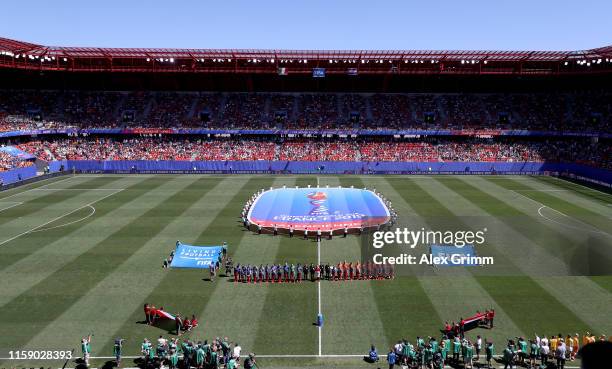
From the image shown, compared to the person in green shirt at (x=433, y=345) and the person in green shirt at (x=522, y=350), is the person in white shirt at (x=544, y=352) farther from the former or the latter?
the person in green shirt at (x=433, y=345)

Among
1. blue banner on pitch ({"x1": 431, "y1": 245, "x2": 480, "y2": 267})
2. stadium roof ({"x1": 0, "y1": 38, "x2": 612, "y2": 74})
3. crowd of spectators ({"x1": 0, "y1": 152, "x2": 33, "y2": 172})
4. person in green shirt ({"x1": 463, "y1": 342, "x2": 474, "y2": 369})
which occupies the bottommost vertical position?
person in green shirt ({"x1": 463, "y1": 342, "x2": 474, "y2": 369})

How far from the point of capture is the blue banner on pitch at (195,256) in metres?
34.2

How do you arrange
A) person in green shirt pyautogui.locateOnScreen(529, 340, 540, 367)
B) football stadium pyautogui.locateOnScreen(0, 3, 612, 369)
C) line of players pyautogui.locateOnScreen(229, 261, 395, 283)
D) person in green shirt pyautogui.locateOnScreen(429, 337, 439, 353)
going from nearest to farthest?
1. person in green shirt pyautogui.locateOnScreen(429, 337, 439, 353)
2. person in green shirt pyautogui.locateOnScreen(529, 340, 540, 367)
3. football stadium pyautogui.locateOnScreen(0, 3, 612, 369)
4. line of players pyautogui.locateOnScreen(229, 261, 395, 283)

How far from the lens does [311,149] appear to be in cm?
8388

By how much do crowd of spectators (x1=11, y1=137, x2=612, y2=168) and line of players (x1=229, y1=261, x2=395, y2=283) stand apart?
48.9 meters

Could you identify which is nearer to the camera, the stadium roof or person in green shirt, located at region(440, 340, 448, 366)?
person in green shirt, located at region(440, 340, 448, 366)

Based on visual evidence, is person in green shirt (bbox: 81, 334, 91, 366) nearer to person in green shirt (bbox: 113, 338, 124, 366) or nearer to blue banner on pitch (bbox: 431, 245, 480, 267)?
person in green shirt (bbox: 113, 338, 124, 366)

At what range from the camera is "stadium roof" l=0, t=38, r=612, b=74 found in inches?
3063

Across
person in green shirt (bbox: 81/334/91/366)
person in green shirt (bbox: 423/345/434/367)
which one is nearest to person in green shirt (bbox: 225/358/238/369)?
person in green shirt (bbox: 81/334/91/366)

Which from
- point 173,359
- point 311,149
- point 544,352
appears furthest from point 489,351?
point 311,149

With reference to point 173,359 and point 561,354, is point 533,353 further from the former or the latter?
point 173,359

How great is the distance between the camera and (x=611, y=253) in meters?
35.7

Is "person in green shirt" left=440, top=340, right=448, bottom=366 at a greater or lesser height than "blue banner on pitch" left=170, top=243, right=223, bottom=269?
lesser

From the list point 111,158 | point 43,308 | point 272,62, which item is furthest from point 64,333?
point 272,62
